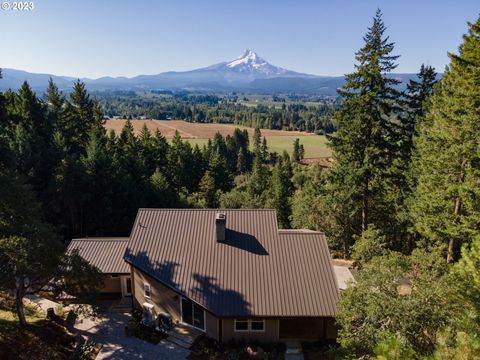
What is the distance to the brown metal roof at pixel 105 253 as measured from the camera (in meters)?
22.8

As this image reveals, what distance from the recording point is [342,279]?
24719 mm

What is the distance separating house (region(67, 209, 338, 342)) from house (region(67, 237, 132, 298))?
207cm

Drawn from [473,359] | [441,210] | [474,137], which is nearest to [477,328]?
[473,359]

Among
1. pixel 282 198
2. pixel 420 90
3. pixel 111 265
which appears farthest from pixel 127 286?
pixel 282 198

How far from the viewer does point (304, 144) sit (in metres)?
120

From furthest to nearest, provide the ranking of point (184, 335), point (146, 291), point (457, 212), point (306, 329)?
1. point (457, 212)
2. point (146, 291)
3. point (184, 335)
4. point (306, 329)

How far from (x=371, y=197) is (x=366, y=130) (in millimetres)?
6350

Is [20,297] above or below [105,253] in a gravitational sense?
above

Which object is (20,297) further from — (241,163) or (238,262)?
(241,163)

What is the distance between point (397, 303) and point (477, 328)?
9.50 ft

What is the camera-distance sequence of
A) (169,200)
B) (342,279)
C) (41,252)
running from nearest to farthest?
(41,252) < (342,279) < (169,200)

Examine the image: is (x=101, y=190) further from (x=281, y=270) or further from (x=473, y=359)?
(x=473, y=359)

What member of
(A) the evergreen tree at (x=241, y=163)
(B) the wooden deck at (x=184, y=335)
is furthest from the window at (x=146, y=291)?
(A) the evergreen tree at (x=241, y=163)

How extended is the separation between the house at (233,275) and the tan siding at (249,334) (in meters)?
0.05
